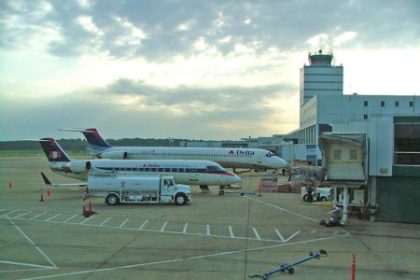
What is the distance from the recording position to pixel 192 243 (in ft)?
66.4

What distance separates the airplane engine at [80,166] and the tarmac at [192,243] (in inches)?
368

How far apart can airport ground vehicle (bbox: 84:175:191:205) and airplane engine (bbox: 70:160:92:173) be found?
8718 millimetres

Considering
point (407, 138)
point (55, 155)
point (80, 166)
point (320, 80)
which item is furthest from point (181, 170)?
point (320, 80)

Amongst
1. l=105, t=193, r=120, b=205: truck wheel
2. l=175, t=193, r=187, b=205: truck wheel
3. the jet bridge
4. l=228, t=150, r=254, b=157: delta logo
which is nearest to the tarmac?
l=105, t=193, r=120, b=205: truck wheel

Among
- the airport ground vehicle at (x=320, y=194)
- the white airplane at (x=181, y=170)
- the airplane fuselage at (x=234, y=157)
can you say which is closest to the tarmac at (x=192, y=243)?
the airport ground vehicle at (x=320, y=194)

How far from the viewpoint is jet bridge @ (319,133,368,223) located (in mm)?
25938

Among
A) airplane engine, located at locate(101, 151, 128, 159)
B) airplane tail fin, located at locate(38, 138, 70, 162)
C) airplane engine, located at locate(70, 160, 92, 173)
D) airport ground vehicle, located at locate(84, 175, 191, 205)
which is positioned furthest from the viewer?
airplane engine, located at locate(101, 151, 128, 159)

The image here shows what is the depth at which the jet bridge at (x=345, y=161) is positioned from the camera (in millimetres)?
25938

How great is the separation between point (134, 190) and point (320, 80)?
132973 millimetres

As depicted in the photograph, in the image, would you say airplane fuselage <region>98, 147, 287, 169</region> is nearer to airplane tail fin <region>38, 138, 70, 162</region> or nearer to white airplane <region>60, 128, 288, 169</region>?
white airplane <region>60, 128, 288, 169</region>

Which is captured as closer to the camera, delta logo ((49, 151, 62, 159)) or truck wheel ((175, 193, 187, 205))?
truck wheel ((175, 193, 187, 205))

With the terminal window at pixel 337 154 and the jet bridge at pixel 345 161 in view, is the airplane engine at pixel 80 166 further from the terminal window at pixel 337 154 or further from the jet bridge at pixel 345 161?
the terminal window at pixel 337 154

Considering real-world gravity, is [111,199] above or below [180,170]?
below

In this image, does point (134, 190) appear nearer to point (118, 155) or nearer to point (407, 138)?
point (407, 138)
